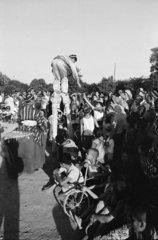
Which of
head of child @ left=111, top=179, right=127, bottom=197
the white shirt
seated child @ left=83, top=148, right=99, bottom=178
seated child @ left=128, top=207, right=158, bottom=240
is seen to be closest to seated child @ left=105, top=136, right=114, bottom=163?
seated child @ left=83, top=148, right=99, bottom=178

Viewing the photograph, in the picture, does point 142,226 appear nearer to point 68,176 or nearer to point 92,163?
point 68,176

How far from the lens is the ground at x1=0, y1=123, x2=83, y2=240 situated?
3086 mm

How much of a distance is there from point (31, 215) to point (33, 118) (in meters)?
2.25

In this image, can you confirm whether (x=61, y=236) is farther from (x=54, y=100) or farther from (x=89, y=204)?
(x=54, y=100)

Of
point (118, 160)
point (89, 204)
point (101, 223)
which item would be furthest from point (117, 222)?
point (118, 160)

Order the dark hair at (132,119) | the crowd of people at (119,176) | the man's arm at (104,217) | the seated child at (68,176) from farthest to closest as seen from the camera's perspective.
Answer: the dark hair at (132,119), the seated child at (68,176), the man's arm at (104,217), the crowd of people at (119,176)

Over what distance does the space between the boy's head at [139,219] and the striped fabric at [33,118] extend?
3308 millimetres

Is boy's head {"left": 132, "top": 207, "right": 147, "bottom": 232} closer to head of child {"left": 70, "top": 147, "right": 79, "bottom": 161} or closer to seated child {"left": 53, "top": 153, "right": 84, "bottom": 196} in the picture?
seated child {"left": 53, "top": 153, "right": 84, "bottom": 196}

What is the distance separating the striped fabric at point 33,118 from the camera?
5.05 m

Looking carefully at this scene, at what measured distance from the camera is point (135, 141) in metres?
4.61

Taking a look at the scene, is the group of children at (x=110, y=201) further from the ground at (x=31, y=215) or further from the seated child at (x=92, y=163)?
the ground at (x=31, y=215)

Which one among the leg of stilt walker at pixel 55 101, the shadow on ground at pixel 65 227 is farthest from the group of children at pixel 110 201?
the leg of stilt walker at pixel 55 101

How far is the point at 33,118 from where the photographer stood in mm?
5086

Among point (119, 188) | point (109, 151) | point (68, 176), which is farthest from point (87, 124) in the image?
point (119, 188)
